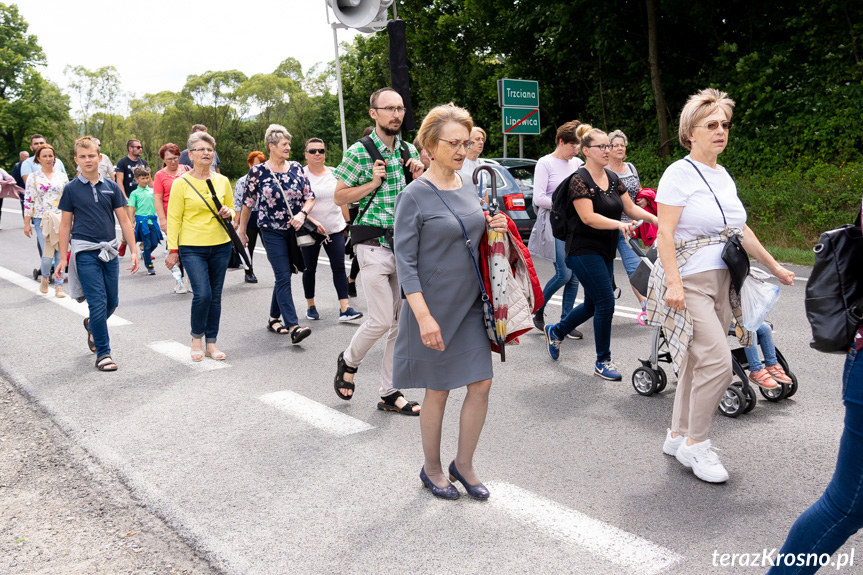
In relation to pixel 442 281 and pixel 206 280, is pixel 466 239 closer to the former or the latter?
pixel 442 281

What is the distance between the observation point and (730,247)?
3842 millimetres

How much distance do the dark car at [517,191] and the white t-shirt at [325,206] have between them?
3028 millimetres

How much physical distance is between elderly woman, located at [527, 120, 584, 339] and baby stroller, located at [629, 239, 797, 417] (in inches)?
60.8

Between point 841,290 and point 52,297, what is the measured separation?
962cm

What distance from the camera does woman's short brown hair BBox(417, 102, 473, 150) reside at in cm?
350

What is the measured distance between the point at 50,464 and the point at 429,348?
7.84 ft

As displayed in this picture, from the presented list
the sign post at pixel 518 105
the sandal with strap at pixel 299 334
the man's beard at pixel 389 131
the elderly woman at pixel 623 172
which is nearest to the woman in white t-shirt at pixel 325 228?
the sandal with strap at pixel 299 334

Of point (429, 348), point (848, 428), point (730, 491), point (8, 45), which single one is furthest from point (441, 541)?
point (8, 45)

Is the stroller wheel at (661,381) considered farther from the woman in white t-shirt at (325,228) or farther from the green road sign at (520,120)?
the green road sign at (520,120)

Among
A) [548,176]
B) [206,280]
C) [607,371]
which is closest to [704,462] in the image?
[607,371]

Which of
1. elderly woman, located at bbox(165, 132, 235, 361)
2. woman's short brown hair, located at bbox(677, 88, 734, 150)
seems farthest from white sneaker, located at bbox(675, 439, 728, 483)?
elderly woman, located at bbox(165, 132, 235, 361)

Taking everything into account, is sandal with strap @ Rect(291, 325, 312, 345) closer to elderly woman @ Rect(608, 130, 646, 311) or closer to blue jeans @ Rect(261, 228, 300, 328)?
blue jeans @ Rect(261, 228, 300, 328)

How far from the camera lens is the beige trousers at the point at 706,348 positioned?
3.80 metres

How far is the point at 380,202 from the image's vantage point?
5094 mm
